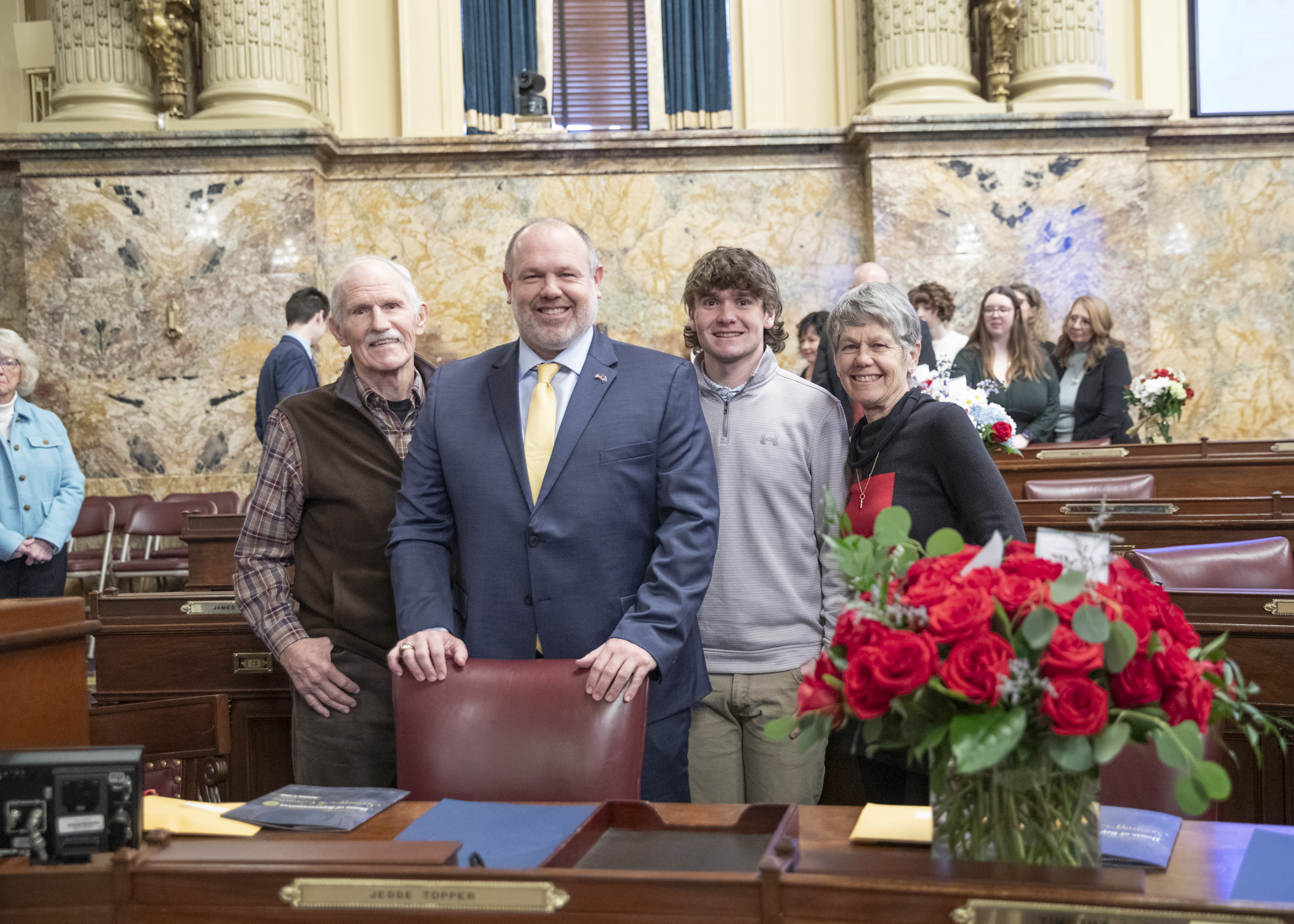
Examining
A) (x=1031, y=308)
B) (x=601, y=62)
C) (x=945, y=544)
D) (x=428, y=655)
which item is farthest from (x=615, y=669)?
(x=601, y=62)

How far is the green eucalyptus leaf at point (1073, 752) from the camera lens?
1054 mm

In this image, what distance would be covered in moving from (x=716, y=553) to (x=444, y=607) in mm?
602

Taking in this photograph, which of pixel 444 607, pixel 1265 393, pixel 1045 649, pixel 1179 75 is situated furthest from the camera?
pixel 1179 75

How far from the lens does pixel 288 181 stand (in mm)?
6898

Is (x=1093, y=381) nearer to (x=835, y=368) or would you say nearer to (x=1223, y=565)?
(x=1223, y=565)

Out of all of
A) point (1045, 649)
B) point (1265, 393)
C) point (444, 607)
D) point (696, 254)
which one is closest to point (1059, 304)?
point (1265, 393)

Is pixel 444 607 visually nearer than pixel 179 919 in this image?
No

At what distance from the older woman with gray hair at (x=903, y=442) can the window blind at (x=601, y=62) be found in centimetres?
638

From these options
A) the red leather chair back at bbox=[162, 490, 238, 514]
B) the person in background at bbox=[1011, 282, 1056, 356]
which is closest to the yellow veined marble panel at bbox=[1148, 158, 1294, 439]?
the person in background at bbox=[1011, 282, 1056, 356]

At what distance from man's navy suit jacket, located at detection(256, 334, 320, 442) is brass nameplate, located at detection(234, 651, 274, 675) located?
7.09 feet

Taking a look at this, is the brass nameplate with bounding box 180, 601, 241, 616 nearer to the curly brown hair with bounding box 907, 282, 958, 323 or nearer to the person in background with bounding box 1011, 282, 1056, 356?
the curly brown hair with bounding box 907, 282, 958, 323

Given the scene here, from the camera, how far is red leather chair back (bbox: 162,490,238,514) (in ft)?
21.0

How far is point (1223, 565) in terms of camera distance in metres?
2.84

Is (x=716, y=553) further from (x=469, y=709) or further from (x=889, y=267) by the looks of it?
(x=889, y=267)
